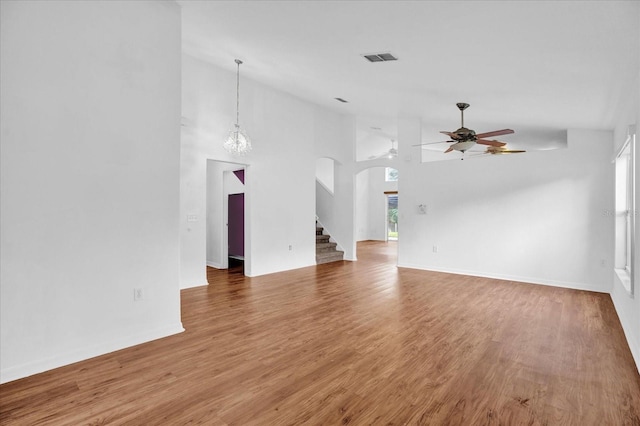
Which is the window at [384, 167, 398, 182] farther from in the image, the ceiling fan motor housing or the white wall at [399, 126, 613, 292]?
the ceiling fan motor housing

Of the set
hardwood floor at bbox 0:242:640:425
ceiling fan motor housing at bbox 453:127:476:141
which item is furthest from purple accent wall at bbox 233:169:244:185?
ceiling fan motor housing at bbox 453:127:476:141

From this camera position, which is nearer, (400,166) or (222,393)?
(222,393)

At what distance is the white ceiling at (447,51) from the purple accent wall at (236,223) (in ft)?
8.63

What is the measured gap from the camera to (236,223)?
290 inches

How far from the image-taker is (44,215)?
8.82ft

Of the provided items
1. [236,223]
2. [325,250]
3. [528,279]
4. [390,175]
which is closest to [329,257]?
[325,250]

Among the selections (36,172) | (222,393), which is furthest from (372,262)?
(36,172)

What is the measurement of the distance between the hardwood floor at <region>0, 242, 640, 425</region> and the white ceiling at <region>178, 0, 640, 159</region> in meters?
2.70

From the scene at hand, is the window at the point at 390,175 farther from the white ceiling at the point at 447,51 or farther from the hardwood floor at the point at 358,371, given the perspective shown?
the hardwood floor at the point at 358,371

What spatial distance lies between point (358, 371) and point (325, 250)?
18.5ft

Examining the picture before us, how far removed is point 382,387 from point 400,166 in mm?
5631

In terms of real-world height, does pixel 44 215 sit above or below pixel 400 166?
below

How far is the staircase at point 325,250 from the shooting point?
7.85 meters

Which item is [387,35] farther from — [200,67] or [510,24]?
[200,67]
